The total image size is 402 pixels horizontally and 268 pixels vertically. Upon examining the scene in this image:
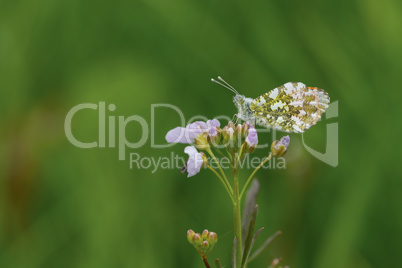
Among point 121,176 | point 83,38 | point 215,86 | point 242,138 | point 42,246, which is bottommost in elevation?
point 42,246

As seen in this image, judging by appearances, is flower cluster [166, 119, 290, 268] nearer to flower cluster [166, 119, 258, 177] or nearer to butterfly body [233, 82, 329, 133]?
flower cluster [166, 119, 258, 177]

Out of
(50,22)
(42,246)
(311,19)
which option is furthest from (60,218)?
(311,19)

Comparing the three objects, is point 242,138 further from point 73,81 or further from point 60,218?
point 73,81

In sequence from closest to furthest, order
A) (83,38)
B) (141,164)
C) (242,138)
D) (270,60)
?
(242,138), (141,164), (270,60), (83,38)

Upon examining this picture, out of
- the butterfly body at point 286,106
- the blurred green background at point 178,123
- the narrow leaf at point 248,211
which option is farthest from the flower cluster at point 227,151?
the blurred green background at point 178,123

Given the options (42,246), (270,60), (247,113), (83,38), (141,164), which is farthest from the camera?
(83,38)

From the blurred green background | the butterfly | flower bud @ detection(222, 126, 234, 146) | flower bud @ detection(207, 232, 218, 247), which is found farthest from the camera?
the blurred green background

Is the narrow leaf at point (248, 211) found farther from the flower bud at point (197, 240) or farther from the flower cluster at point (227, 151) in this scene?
the flower bud at point (197, 240)

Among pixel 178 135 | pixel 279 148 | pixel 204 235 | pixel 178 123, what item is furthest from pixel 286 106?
pixel 178 123

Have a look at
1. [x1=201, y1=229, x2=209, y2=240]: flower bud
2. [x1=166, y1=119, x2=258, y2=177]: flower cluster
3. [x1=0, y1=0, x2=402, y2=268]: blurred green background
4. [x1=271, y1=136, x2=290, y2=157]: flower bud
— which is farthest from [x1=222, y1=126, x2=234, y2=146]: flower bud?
[x1=0, y1=0, x2=402, y2=268]: blurred green background
